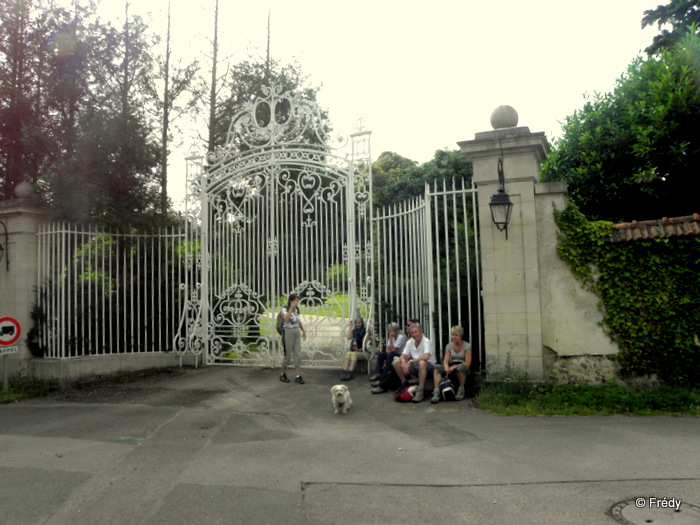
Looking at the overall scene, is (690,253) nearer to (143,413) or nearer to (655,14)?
(143,413)

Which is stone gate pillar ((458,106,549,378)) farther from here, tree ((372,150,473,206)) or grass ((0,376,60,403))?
grass ((0,376,60,403))

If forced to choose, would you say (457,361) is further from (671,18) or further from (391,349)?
(671,18)

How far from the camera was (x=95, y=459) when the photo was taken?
5.46m

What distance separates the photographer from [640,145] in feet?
29.9

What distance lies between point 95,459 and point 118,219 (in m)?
6.08

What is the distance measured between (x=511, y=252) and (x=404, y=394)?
2.49 m

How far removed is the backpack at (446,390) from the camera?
7557 millimetres

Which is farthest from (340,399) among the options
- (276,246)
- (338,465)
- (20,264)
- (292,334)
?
(20,264)

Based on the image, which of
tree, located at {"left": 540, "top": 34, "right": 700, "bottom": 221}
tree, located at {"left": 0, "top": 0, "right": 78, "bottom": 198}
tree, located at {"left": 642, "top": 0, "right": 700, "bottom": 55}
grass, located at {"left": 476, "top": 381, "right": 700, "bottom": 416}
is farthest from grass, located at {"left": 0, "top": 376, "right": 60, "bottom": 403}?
tree, located at {"left": 642, "top": 0, "right": 700, "bottom": 55}

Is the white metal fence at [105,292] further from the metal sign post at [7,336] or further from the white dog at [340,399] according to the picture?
the white dog at [340,399]

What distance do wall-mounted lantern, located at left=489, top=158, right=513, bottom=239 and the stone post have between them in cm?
848

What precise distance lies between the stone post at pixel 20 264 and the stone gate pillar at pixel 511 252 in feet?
27.1

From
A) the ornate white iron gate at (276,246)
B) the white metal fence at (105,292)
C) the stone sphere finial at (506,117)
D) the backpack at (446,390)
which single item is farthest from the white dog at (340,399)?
the white metal fence at (105,292)

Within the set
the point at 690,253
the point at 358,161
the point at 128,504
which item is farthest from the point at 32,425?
the point at 690,253
